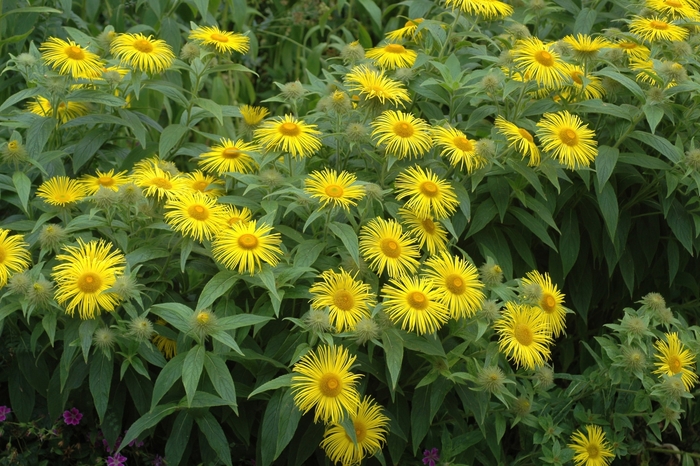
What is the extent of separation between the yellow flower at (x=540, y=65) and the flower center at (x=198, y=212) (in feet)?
3.28

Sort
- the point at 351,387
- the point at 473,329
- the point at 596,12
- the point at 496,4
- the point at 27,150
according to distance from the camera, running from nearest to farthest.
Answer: the point at 351,387 → the point at 473,329 → the point at 27,150 → the point at 496,4 → the point at 596,12

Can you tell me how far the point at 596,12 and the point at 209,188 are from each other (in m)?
1.65

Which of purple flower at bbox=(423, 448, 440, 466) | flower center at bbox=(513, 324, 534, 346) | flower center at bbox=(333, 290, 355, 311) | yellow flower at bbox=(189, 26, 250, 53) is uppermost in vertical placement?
yellow flower at bbox=(189, 26, 250, 53)

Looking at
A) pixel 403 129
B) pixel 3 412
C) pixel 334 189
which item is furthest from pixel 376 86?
pixel 3 412

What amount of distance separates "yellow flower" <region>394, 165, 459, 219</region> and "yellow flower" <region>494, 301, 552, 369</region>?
0.31 meters

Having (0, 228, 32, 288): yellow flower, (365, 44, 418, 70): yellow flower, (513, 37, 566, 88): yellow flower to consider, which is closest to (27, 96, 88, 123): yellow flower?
(0, 228, 32, 288): yellow flower

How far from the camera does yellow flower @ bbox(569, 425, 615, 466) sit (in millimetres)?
2291

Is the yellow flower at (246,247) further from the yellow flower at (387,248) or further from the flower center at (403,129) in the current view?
the flower center at (403,129)

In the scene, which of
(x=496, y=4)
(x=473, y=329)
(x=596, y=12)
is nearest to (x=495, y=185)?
(x=473, y=329)

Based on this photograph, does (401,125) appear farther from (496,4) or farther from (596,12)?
(596,12)

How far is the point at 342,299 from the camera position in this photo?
78.5 inches

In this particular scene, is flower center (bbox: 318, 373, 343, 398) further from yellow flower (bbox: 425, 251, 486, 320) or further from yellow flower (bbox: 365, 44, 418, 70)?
yellow flower (bbox: 365, 44, 418, 70)

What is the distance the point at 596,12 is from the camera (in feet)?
10.4

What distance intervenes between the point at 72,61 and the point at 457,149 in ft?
3.68
